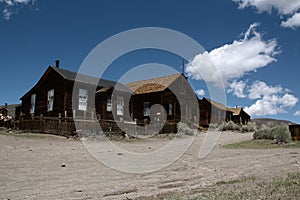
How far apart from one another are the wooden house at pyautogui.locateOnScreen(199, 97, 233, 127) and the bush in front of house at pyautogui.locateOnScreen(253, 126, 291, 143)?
22.0 metres

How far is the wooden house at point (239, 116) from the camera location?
61.6 metres

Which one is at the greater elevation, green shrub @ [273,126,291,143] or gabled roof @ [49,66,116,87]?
gabled roof @ [49,66,116,87]

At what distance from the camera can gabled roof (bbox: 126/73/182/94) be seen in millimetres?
36459

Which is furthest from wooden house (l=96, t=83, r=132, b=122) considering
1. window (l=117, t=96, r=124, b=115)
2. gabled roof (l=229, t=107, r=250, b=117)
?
gabled roof (l=229, t=107, r=250, b=117)

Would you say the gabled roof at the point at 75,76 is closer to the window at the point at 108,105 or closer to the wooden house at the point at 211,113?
the window at the point at 108,105

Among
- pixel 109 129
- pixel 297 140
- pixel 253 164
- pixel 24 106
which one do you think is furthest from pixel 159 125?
pixel 253 164

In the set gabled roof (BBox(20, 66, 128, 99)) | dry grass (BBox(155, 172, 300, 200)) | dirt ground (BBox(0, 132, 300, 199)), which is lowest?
dirt ground (BBox(0, 132, 300, 199))

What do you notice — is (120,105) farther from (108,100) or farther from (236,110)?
(236,110)

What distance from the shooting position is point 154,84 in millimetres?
38531

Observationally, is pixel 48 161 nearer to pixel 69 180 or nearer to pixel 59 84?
pixel 69 180

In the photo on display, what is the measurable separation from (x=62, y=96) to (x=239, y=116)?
43.9 meters

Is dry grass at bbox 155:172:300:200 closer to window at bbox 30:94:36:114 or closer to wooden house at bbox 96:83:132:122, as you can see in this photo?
wooden house at bbox 96:83:132:122

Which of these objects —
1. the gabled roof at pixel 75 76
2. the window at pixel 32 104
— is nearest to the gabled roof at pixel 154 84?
the gabled roof at pixel 75 76

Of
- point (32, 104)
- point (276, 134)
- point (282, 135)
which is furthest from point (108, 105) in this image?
point (282, 135)
